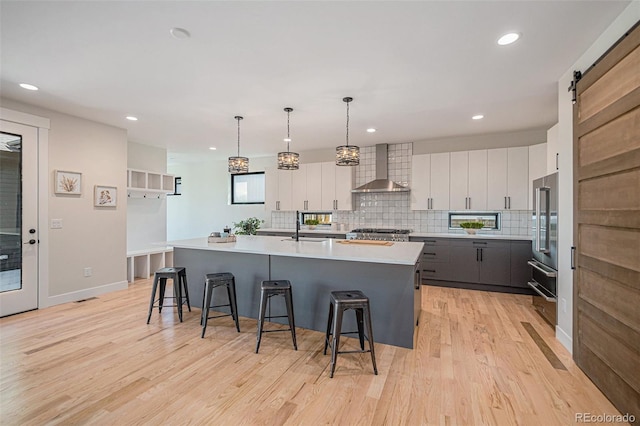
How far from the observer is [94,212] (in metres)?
4.48

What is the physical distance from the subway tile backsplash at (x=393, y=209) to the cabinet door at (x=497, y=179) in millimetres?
362

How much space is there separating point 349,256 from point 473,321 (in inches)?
74.9

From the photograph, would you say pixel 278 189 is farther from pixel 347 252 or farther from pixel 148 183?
pixel 347 252

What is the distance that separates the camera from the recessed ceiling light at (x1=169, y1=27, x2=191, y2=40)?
85.8 inches

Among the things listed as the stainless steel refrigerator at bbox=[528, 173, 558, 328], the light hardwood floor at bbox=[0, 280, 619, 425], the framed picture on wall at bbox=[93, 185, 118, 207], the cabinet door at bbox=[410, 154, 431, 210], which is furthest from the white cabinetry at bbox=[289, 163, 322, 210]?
the stainless steel refrigerator at bbox=[528, 173, 558, 328]

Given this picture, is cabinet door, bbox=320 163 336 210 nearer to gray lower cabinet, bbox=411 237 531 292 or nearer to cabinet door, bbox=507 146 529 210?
gray lower cabinet, bbox=411 237 531 292

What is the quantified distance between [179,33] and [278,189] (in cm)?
457

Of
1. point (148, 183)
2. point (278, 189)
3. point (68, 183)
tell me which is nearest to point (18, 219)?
point (68, 183)

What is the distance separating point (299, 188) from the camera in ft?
21.2

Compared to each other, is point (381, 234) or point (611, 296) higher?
point (381, 234)

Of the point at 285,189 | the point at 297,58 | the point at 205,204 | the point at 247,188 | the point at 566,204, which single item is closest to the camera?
the point at 297,58

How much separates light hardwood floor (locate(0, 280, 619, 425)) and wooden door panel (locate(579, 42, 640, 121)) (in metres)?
2.00

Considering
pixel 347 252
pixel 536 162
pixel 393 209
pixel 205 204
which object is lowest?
pixel 347 252

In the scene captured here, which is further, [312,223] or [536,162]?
[312,223]
